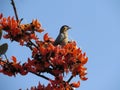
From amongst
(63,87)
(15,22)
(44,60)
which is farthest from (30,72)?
(15,22)

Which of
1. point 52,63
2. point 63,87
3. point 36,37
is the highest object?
point 36,37

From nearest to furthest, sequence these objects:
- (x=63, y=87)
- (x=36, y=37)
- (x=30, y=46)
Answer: (x=63, y=87) → (x=30, y=46) → (x=36, y=37)

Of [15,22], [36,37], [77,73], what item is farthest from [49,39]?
[77,73]

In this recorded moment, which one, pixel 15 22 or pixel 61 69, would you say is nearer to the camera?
pixel 61 69

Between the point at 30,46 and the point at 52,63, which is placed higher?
the point at 30,46

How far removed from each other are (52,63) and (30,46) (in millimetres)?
263

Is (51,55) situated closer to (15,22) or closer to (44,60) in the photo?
(44,60)

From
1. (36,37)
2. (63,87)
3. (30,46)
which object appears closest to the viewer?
(63,87)

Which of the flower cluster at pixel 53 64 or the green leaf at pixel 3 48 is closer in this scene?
the green leaf at pixel 3 48

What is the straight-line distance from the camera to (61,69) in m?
2.05

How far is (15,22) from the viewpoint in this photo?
7.52 ft

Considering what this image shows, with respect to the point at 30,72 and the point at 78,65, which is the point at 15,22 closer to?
the point at 30,72

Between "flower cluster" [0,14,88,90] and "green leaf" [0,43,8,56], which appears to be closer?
"green leaf" [0,43,8,56]

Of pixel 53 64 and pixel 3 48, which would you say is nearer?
pixel 3 48
